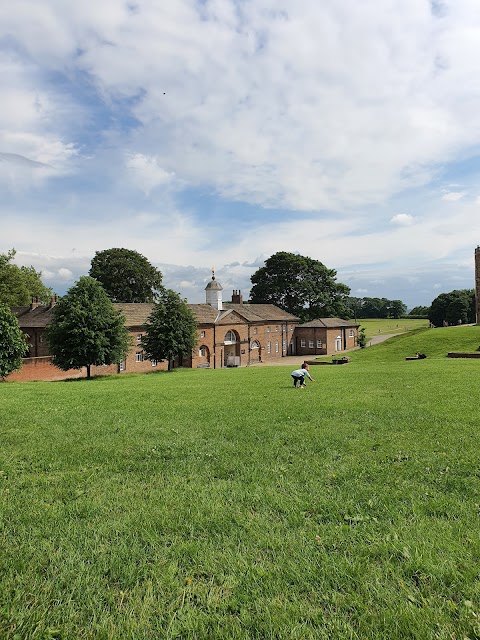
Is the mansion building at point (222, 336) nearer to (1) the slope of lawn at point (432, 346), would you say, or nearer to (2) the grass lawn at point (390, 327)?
(1) the slope of lawn at point (432, 346)

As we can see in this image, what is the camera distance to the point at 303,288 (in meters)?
74.2

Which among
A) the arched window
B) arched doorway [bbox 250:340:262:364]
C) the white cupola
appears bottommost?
arched doorway [bbox 250:340:262:364]

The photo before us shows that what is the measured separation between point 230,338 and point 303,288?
77.6 feet

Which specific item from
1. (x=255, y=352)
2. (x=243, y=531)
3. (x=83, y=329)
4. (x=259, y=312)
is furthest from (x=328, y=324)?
(x=243, y=531)

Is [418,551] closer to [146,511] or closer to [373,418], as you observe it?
[146,511]

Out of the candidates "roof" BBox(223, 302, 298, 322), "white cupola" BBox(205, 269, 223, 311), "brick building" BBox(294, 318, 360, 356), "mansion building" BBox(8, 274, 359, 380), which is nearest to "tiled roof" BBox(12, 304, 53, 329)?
"mansion building" BBox(8, 274, 359, 380)

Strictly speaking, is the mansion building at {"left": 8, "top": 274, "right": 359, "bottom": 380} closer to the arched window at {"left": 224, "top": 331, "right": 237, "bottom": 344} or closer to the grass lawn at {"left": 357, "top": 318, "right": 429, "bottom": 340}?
the arched window at {"left": 224, "top": 331, "right": 237, "bottom": 344}

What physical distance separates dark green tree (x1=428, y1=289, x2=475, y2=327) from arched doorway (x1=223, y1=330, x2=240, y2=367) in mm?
55755

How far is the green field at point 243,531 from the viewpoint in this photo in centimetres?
356

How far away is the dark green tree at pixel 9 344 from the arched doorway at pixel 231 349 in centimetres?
2854

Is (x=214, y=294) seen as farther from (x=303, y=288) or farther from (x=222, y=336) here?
(x=303, y=288)

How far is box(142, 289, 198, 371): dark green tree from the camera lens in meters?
37.8

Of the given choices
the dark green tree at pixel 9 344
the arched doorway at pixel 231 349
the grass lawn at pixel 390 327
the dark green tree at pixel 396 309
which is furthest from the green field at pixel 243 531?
the dark green tree at pixel 396 309

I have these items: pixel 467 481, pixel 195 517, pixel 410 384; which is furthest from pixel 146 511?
pixel 410 384
